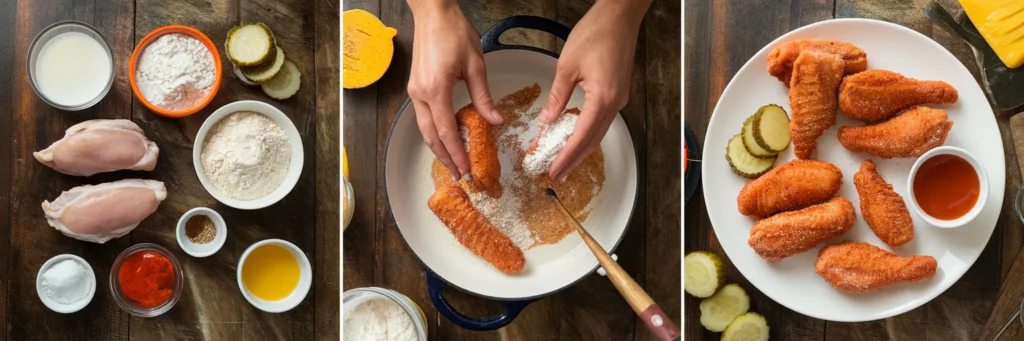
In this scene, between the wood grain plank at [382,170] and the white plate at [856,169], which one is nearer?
the wood grain plank at [382,170]

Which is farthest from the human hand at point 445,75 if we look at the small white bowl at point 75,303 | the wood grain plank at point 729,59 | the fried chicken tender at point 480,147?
the small white bowl at point 75,303

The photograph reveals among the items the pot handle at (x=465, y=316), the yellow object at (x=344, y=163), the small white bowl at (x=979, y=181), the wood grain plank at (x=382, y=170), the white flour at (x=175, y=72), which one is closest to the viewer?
the yellow object at (x=344, y=163)

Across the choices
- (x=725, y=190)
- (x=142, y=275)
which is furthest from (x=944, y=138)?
(x=142, y=275)

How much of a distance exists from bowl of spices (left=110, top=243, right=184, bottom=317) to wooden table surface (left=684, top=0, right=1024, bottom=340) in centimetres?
96

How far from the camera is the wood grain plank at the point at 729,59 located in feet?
3.78

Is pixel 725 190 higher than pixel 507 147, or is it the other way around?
pixel 507 147

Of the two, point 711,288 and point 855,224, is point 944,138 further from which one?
point 711,288

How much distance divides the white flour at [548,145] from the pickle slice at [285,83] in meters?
0.68

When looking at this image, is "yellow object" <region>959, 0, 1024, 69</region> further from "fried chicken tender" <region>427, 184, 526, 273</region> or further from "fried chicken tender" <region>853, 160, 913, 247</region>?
"fried chicken tender" <region>427, 184, 526, 273</region>

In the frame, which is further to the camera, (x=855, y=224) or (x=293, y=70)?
(x=293, y=70)

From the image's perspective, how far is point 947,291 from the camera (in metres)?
1.23

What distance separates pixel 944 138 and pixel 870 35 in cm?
20

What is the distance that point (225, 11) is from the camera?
1307 millimetres

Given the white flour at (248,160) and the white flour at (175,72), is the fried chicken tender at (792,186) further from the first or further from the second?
the white flour at (175,72)
